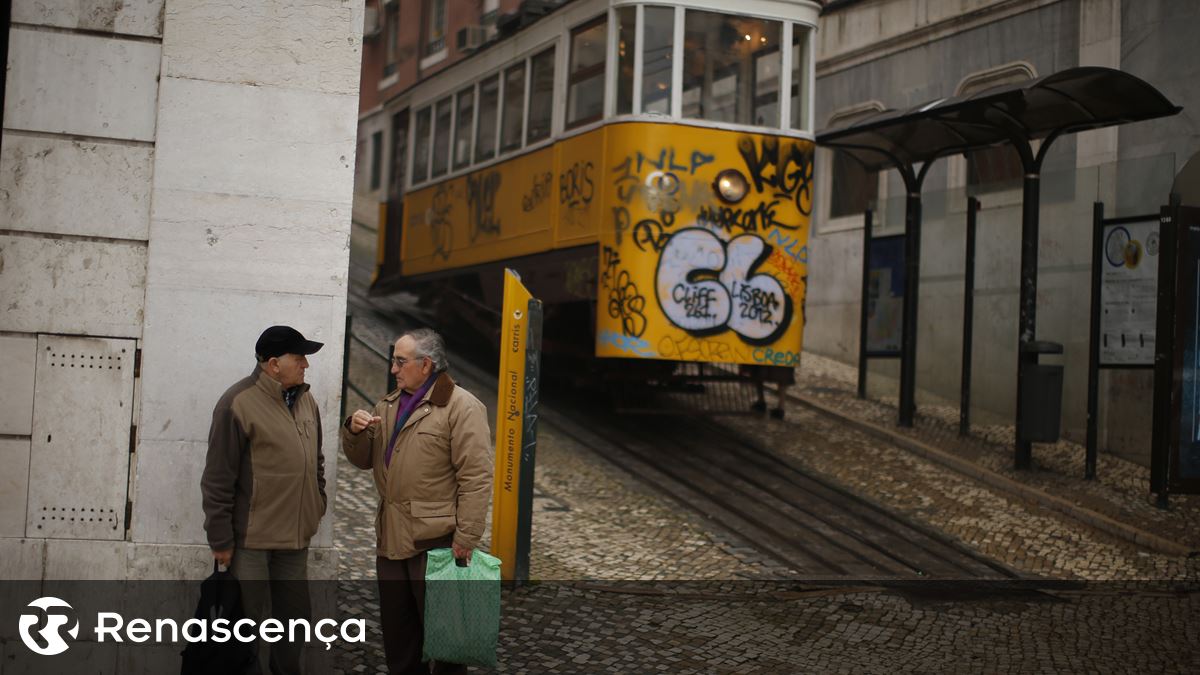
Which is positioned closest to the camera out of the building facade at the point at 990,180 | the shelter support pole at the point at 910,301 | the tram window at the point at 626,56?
the tram window at the point at 626,56

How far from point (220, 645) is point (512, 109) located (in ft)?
33.1

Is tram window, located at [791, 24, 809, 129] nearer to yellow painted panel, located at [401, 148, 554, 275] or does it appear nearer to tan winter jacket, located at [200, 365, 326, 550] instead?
yellow painted panel, located at [401, 148, 554, 275]

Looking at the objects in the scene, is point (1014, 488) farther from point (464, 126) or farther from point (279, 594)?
point (464, 126)

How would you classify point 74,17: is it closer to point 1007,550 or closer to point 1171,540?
point 1007,550

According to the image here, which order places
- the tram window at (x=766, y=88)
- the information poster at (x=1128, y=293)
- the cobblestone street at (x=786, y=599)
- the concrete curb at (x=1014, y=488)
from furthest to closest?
1. the tram window at (x=766, y=88)
2. the information poster at (x=1128, y=293)
3. the concrete curb at (x=1014, y=488)
4. the cobblestone street at (x=786, y=599)

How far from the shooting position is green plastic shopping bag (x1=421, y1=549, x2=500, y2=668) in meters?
5.56

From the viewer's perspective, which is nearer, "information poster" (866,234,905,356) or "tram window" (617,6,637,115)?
"tram window" (617,6,637,115)

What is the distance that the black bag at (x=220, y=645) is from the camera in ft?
17.7

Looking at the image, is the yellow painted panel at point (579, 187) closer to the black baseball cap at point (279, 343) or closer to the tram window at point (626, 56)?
the tram window at point (626, 56)

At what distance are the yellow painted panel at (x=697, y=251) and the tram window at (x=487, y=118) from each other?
3122 millimetres

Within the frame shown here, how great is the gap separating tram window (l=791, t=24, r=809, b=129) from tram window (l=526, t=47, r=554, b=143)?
8.26 ft

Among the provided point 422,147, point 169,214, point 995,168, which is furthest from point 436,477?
point 422,147

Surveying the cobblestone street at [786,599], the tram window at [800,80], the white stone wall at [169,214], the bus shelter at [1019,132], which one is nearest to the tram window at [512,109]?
the tram window at [800,80]

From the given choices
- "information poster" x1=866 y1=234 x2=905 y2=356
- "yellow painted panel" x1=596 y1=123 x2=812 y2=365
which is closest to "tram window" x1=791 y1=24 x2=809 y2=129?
"yellow painted panel" x1=596 y1=123 x2=812 y2=365
